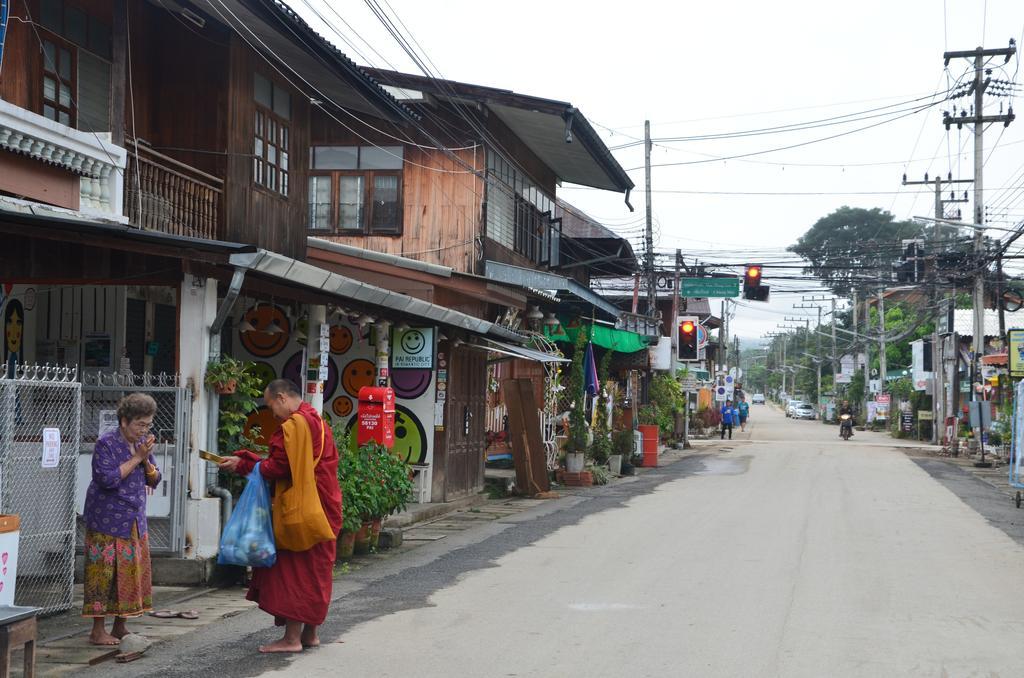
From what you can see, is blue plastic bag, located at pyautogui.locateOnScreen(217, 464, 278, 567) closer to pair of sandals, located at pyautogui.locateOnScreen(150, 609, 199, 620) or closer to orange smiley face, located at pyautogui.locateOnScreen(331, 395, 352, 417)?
pair of sandals, located at pyautogui.locateOnScreen(150, 609, 199, 620)

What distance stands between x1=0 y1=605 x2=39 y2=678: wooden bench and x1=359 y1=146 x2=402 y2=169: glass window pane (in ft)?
51.1

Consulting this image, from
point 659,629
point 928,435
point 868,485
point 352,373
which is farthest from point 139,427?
point 928,435

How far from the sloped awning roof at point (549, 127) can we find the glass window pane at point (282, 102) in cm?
519

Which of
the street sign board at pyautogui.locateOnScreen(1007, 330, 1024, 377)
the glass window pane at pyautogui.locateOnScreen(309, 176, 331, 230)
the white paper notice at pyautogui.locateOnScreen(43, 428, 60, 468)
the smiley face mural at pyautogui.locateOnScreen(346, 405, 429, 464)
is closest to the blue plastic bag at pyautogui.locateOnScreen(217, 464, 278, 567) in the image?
the white paper notice at pyautogui.locateOnScreen(43, 428, 60, 468)

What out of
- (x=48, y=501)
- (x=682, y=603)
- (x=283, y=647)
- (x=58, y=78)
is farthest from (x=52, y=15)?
(x=682, y=603)

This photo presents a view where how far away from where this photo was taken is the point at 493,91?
20750mm

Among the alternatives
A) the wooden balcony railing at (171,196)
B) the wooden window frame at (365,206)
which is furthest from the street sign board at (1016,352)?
the wooden balcony railing at (171,196)

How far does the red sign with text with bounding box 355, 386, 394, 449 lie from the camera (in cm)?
1472

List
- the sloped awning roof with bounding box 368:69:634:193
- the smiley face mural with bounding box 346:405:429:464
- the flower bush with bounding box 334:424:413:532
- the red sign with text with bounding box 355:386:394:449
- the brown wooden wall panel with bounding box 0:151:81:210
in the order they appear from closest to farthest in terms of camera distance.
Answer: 1. the brown wooden wall panel with bounding box 0:151:81:210
2. the flower bush with bounding box 334:424:413:532
3. the red sign with text with bounding box 355:386:394:449
4. the smiley face mural with bounding box 346:405:429:464
5. the sloped awning roof with bounding box 368:69:634:193

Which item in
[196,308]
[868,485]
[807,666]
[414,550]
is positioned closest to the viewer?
[807,666]

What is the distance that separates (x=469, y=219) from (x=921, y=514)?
32.5 ft

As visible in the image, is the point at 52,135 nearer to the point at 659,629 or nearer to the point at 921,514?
Result: the point at 659,629

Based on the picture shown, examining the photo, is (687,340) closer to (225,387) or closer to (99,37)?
(99,37)

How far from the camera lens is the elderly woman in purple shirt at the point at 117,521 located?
7559 mm
